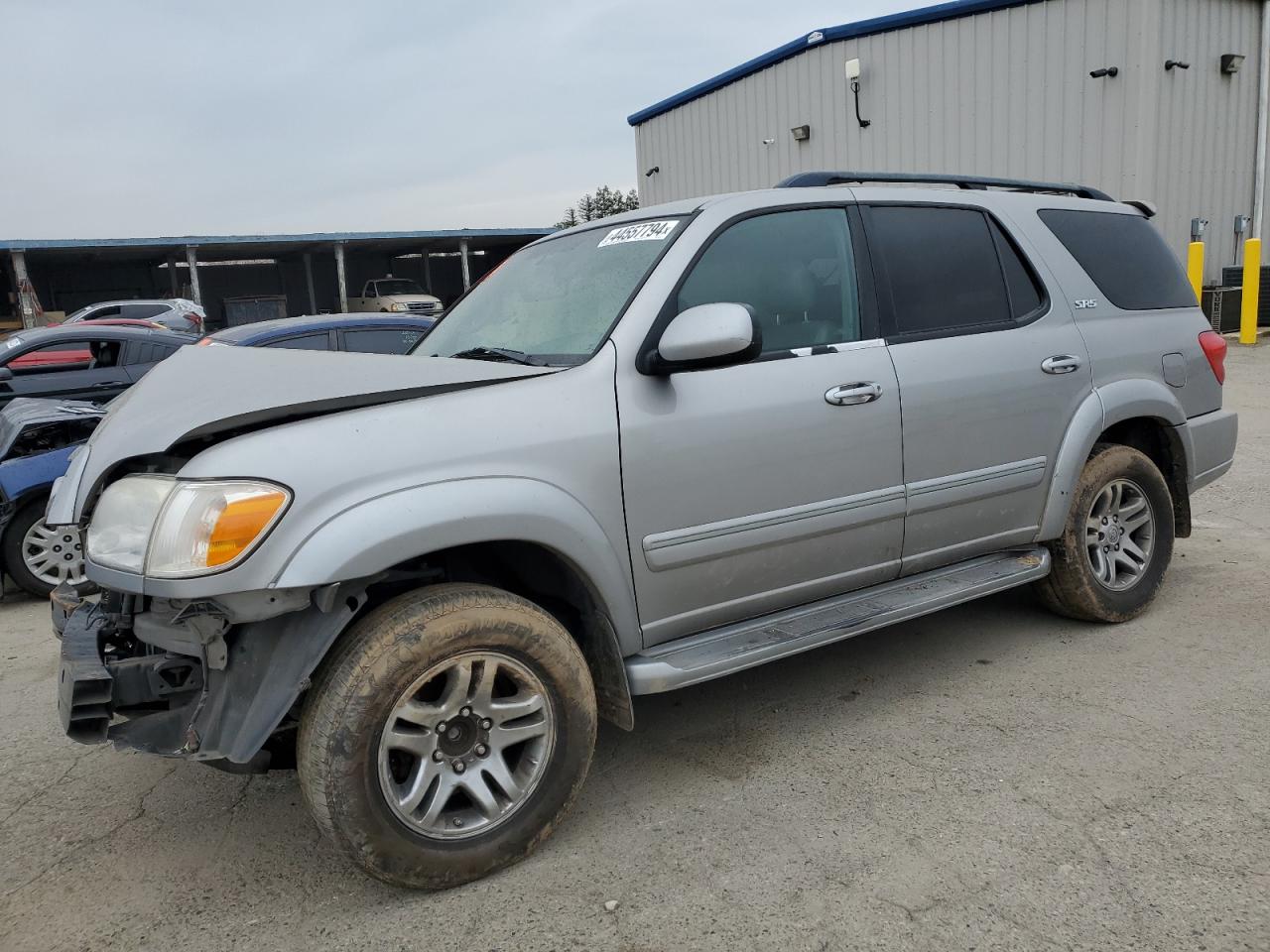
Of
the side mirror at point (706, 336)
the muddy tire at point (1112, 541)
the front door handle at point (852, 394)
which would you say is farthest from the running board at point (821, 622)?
the side mirror at point (706, 336)

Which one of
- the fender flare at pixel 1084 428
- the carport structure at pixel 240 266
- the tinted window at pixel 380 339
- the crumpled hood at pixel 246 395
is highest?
the carport structure at pixel 240 266

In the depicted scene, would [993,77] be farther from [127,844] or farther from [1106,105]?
[127,844]

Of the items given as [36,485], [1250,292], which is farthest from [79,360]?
[1250,292]

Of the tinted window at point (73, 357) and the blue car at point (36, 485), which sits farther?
the tinted window at point (73, 357)

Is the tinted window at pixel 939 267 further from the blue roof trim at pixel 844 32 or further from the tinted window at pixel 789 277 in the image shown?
the blue roof trim at pixel 844 32

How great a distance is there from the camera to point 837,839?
2.70 meters

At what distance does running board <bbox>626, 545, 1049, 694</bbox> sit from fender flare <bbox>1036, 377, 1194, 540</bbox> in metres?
0.17

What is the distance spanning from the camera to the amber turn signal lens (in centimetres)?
227

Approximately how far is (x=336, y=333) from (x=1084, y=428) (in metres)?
5.44

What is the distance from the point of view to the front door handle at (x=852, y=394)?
3.21 m

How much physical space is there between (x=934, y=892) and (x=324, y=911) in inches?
61.7

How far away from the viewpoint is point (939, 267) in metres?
3.71

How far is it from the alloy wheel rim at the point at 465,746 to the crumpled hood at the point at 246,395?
0.75 metres

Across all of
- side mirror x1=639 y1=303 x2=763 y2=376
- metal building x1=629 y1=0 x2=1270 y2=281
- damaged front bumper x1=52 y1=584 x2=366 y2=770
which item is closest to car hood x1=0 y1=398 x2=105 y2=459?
damaged front bumper x1=52 y1=584 x2=366 y2=770
